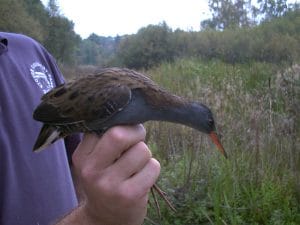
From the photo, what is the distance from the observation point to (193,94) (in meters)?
6.70

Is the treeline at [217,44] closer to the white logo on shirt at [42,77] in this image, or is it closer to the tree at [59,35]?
the tree at [59,35]

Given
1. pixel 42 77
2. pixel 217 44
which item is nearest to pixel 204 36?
pixel 217 44

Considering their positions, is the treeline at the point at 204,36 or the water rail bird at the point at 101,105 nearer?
the water rail bird at the point at 101,105

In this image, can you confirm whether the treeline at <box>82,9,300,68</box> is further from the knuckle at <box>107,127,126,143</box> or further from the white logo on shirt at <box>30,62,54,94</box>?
the knuckle at <box>107,127,126,143</box>

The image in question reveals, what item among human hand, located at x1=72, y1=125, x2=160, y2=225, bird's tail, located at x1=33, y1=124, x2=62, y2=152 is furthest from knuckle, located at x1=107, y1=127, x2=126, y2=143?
bird's tail, located at x1=33, y1=124, x2=62, y2=152

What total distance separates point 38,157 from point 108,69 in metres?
0.58

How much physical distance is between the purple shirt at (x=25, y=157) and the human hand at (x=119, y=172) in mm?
499

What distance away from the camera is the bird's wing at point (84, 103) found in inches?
75.4

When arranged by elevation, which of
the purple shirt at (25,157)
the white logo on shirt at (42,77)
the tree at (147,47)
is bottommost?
the tree at (147,47)

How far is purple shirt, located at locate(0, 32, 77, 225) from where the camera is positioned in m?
A: 2.14

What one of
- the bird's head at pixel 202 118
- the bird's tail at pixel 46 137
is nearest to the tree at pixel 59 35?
the bird's head at pixel 202 118

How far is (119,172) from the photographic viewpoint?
1722mm

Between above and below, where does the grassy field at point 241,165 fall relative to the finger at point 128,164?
below

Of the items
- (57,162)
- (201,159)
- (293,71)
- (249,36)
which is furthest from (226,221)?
(249,36)
